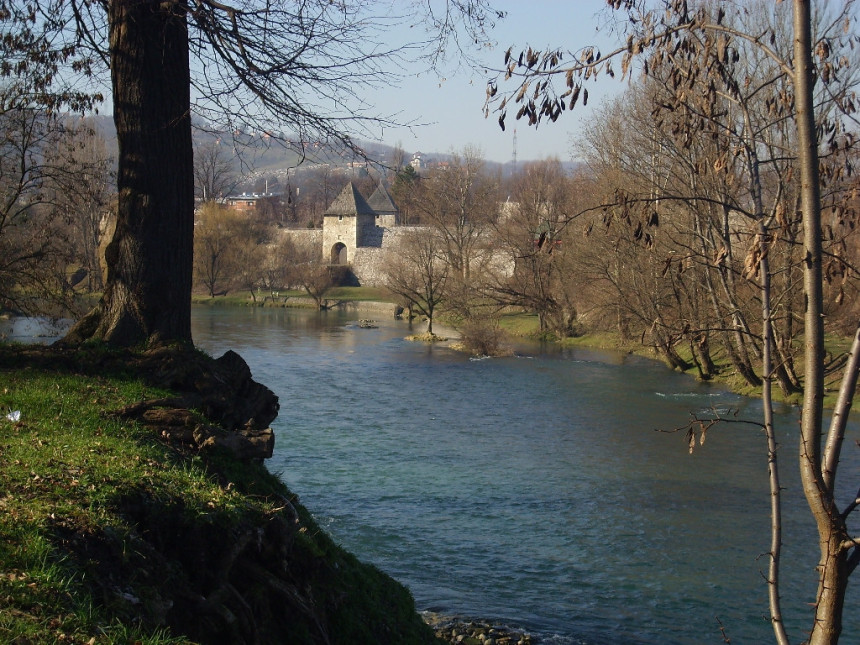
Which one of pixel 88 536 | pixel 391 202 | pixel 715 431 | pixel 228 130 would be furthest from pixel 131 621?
pixel 391 202

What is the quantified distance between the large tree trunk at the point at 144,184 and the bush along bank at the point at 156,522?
406 mm

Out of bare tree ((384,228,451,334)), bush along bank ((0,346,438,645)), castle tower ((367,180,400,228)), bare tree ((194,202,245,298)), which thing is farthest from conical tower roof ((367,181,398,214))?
bush along bank ((0,346,438,645))

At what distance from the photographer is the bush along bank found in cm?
319

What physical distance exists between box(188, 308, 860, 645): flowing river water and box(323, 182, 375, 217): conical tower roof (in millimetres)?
40761

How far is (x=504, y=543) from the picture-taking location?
10898 millimetres

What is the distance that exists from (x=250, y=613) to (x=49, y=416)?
211cm

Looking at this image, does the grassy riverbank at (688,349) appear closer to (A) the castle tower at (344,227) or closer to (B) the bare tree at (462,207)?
(B) the bare tree at (462,207)

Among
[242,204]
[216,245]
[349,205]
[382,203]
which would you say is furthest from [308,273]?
[382,203]

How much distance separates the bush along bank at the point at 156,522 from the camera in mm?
3189

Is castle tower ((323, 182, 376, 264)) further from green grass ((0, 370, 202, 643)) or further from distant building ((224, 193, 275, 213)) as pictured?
green grass ((0, 370, 202, 643))

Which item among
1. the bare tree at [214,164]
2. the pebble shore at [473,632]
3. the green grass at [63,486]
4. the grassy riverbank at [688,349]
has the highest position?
the bare tree at [214,164]

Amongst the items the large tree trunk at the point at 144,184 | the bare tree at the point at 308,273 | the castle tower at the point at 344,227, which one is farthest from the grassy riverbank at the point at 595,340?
the large tree trunk at the point at 144,184

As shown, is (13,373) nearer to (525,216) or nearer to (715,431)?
(715,431)

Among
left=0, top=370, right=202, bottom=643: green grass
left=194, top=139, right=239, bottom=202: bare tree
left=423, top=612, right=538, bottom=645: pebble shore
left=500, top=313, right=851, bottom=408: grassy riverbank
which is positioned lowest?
left=423, top=612, right=538, bottom=645: pebble shore
